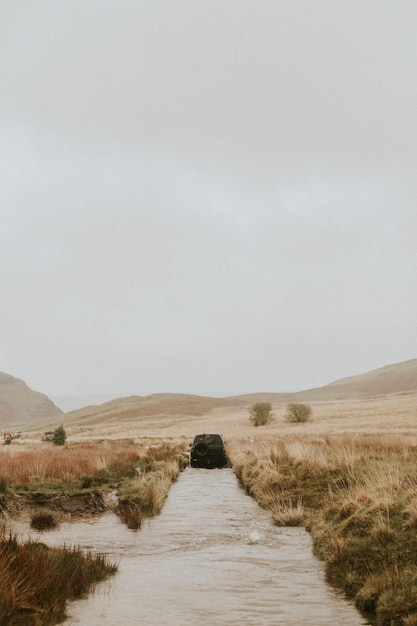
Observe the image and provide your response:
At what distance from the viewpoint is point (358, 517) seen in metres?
10.5

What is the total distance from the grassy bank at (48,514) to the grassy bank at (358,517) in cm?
327

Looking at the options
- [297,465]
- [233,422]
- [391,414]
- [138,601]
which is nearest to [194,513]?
[297,465]

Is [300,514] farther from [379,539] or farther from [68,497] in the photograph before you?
[68,497]

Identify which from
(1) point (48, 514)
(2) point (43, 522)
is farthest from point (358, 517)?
(1) point (48, 514)

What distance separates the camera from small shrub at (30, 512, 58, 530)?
42.6 feet

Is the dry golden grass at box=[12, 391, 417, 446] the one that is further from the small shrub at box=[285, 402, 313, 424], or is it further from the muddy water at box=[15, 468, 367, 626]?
the muddy water at box=[15, 468, 367, 626]

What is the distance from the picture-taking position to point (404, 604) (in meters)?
6.21

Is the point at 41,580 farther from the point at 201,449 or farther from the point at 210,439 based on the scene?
the point at 210,439

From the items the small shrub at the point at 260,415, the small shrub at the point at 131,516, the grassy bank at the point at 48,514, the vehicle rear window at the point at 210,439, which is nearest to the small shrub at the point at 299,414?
the small shrub at the point at 260,415

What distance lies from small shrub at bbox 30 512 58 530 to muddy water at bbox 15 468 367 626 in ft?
1.14

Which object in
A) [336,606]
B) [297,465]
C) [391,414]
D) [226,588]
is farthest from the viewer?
[391,414]

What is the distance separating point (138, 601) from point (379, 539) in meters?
4.06

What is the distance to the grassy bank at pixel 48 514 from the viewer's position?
6.16 metres

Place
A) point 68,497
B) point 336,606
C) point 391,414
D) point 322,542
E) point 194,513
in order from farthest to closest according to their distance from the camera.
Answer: point 391,414
point 68,497
point 194,513
point 322,542
point 336,606
